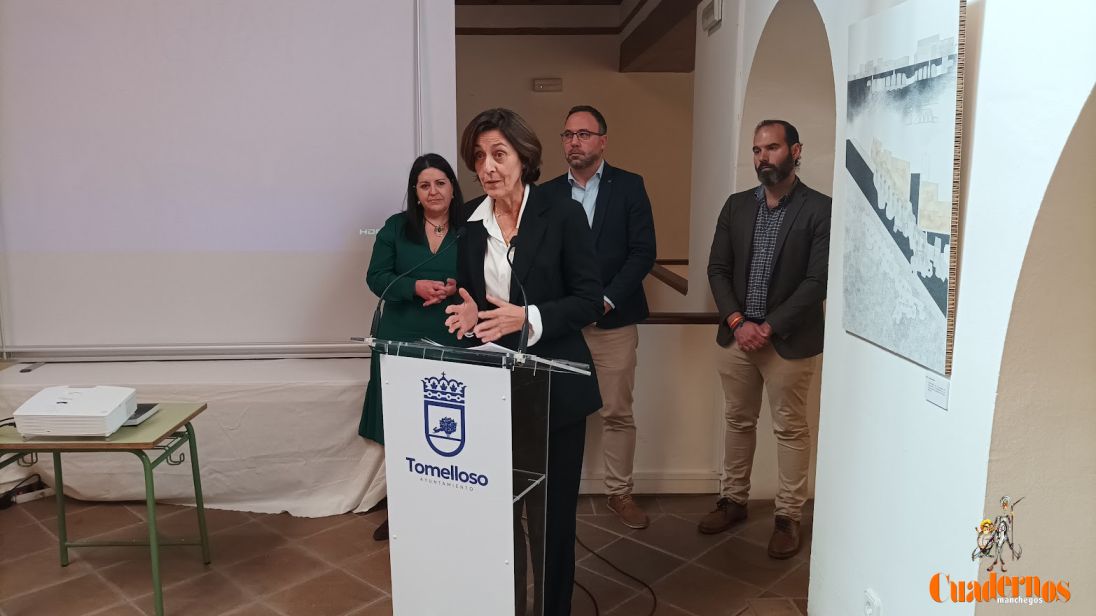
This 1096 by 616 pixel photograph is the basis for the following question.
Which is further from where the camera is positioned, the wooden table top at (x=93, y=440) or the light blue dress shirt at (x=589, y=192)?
the light blue dress shirt at (x=589, y=192)

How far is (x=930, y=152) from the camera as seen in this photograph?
201 cm

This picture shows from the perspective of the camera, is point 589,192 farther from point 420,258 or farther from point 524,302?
point 524,302

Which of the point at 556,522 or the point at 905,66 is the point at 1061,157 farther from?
the point at 556,522

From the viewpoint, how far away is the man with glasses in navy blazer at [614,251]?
3664mm

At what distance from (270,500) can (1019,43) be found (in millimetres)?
3527

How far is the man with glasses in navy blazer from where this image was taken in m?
3.66

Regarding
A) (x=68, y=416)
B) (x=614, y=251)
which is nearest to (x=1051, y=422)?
(x=614, y=251)

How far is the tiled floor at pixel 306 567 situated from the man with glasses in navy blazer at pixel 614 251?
1.25ft

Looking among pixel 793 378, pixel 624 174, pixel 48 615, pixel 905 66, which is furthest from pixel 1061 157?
pixel 48 615

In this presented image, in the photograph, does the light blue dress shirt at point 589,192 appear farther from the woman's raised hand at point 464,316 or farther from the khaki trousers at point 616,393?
the woman's raised hand at point 464,316

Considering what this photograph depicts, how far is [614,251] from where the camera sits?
3.70 meters

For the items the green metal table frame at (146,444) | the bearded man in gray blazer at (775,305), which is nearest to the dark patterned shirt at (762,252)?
the bearded man in gray blazer at (775,305)

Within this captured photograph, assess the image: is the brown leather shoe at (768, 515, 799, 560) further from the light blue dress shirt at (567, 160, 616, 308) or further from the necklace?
the necklace

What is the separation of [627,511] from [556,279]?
189 centimetres
